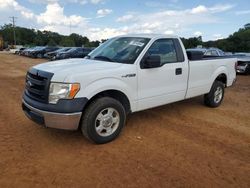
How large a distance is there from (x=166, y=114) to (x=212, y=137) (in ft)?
5.07

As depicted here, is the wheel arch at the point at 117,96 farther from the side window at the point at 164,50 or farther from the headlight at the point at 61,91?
the side window at the point at 164,50

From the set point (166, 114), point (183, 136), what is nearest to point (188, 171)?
point (183, 136)

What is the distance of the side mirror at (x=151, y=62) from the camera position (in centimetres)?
464

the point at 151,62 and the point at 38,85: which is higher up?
the point at 151,62

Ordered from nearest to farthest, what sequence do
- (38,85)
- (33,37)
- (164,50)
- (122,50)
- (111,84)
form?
(38,85) < (111,84) < (122,50) < (164,50) < (33,37)

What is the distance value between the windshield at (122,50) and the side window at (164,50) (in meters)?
0.20

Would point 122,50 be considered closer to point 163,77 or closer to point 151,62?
point 151,62

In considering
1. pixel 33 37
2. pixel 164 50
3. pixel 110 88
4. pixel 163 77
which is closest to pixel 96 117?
pixel 110 88

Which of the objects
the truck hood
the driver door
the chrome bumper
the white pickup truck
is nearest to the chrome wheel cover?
the white pickup truck

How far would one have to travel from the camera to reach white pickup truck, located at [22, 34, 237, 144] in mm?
3928

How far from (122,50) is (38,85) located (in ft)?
5.78

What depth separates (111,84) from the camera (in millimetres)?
4258

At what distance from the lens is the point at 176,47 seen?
552cm

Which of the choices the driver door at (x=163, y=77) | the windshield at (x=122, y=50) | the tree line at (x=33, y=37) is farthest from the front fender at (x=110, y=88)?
the tree line at (x=33, y=37)
